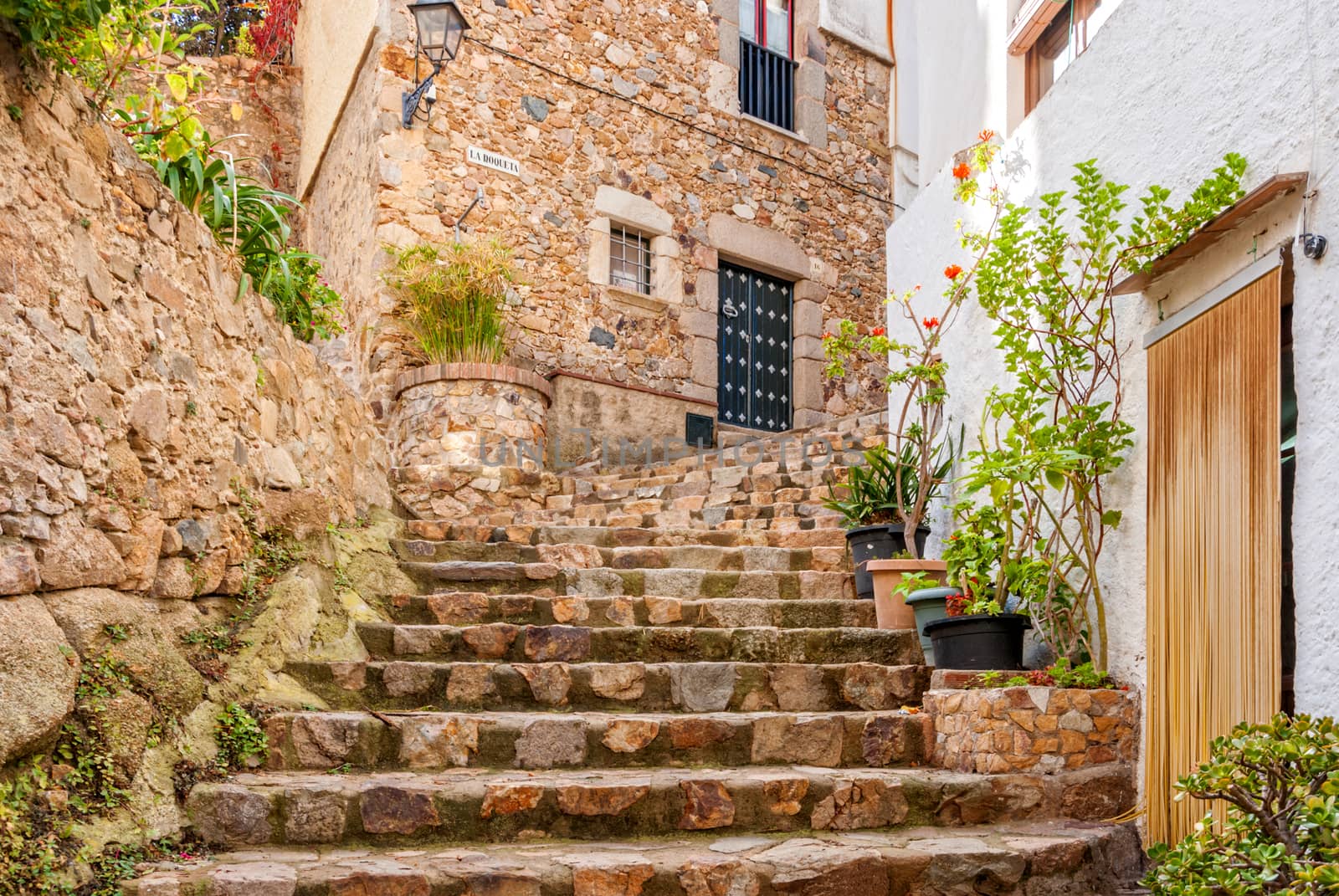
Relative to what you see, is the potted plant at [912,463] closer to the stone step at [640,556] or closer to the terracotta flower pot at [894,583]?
the terracotta flower pot at [894,583]

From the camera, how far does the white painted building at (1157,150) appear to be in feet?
9.22

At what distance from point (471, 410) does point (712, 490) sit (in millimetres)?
1594

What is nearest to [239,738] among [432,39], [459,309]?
[459,309]

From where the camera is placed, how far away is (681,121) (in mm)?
9297

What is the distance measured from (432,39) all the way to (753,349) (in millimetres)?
3632

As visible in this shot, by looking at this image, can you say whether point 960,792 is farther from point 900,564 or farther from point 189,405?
point 189,405

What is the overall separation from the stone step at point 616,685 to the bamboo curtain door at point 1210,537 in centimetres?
99

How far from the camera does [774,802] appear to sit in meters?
3.28

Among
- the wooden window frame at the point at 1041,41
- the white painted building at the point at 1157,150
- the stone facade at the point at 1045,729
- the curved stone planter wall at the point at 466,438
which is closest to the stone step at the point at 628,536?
the white painted building at the point at 1157,150

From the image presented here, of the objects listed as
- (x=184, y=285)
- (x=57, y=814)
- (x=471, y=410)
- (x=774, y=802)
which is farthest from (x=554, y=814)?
(x=471, y=410)

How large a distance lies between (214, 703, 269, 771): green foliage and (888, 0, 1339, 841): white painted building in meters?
2.62

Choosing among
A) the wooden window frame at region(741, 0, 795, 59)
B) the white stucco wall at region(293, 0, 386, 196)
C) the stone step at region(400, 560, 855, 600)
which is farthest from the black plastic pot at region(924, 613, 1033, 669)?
the wooden window frame at region(741, 0, 795, 59)

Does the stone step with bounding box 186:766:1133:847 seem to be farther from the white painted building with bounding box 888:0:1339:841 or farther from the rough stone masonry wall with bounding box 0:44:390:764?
the white painted building with bounding box 888:0:1339:841

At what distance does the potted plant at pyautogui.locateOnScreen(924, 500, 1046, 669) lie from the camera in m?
3.90
